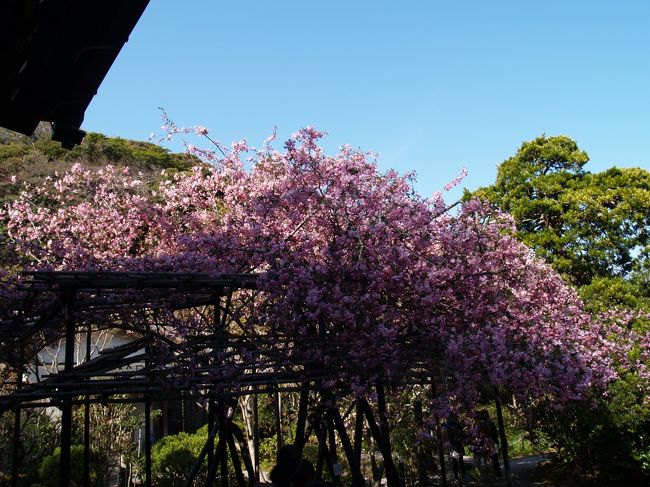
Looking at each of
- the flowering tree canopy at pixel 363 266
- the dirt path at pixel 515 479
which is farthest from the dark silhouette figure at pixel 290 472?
the dirt path at pixel 515 479

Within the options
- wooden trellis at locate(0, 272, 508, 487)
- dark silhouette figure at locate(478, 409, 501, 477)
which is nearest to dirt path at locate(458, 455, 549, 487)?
dark silhouette figure at locate(478, 409, 501, 477)

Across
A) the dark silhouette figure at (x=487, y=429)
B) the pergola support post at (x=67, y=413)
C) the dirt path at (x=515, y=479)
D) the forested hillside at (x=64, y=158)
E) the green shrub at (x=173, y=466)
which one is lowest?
the dirt path at (x=515, y=479)

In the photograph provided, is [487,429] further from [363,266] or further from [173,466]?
[173,466]

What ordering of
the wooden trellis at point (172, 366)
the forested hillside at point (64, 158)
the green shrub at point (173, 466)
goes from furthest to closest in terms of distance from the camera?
the forested hillside at point (64, 158), the green shrub at point (173, 466), the wooden trellis at point (172, 366)

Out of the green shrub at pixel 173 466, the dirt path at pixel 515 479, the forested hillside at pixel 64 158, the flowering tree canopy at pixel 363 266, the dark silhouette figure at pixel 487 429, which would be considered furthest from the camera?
the forested hillside at pixel 64 158

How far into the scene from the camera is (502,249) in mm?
7441

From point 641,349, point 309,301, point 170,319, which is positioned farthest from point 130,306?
point 641,349

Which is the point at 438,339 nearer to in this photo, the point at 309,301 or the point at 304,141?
the point at 309,301

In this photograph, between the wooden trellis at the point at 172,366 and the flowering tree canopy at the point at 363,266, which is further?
the flowering tree canopy at the point at 363,266

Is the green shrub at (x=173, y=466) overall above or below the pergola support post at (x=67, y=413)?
below

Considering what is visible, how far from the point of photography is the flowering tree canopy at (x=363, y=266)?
569 centimetres

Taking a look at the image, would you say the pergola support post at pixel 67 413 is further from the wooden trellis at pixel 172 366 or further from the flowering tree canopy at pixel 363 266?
the flowering tree canopy at pixel 363 266

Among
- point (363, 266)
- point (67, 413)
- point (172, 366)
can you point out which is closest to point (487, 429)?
point (363, 266)

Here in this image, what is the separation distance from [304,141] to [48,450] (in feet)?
29.3
